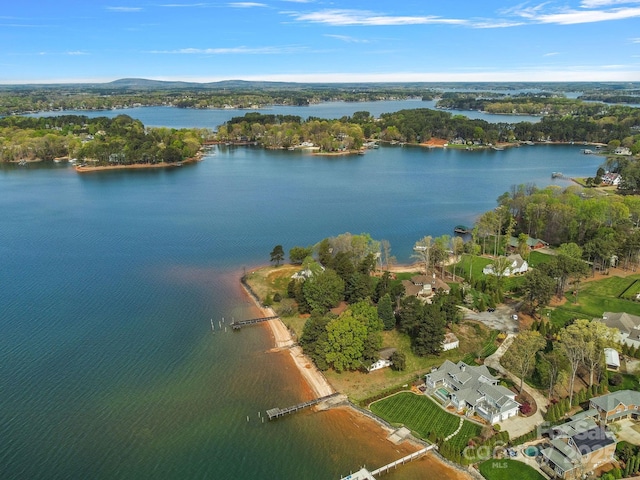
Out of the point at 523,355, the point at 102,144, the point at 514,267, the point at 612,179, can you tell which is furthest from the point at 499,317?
the point at 102,144

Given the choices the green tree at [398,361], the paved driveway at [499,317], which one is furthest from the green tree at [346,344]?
the paved driveway at [499,317]

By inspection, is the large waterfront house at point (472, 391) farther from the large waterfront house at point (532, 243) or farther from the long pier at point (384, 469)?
the large waterfront house at point (532, 243)

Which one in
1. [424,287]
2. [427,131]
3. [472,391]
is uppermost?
[427,131]

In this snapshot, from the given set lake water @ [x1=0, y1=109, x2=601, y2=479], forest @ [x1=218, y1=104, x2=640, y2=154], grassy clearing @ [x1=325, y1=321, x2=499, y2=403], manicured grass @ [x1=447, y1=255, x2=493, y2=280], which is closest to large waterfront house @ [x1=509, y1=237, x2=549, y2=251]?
manicured grass @ [x1=447, y1=255, x2=493, y2=280]

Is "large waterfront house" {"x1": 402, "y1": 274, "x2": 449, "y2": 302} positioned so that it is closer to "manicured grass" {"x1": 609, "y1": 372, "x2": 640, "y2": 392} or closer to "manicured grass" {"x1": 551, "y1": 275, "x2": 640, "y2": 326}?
"manicured grass" {"x1": 551, "y1": 275, "x2": 640, "y2": 326}

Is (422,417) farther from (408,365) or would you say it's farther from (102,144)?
(102,144)
